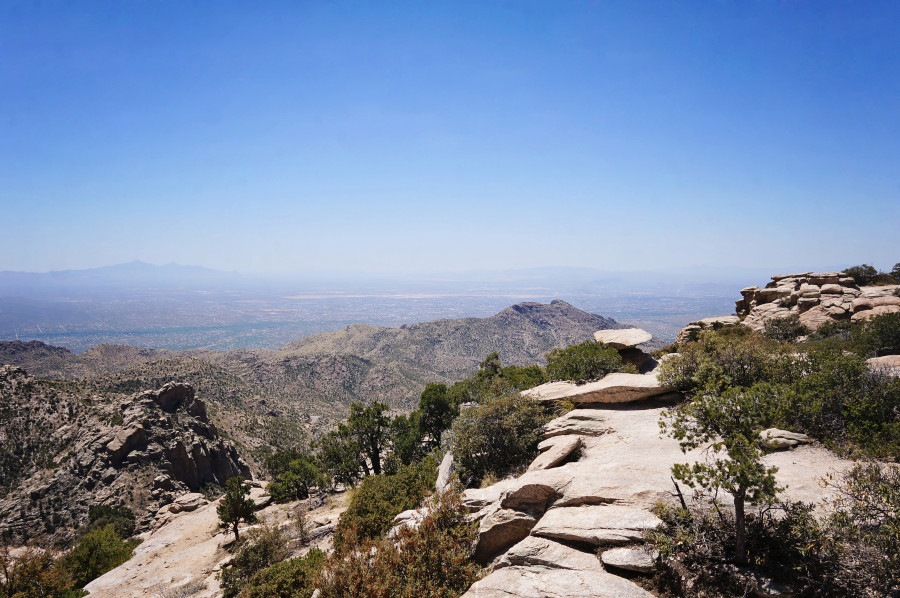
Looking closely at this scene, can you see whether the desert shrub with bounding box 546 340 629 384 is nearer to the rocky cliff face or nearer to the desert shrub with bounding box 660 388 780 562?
the desert shrub with bounding box 660 388 780 562

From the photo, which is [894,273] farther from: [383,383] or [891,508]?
[383,383]

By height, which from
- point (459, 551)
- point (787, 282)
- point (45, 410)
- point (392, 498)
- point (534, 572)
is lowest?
point (45, 410)

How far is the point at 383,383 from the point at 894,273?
12047 cm

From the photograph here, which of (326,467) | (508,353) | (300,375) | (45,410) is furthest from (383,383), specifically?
(326,467)

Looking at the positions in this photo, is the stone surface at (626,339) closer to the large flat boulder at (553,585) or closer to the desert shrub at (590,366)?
the desert shrub at (590,366)

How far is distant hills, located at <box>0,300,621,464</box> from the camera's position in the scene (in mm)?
79994

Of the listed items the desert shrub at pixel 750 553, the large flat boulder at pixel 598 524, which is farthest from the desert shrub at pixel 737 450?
the large flat boulder at pixel 598 524

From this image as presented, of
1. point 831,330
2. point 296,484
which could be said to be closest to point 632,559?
point 296,484

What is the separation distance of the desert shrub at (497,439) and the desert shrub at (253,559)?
9088 millimetres

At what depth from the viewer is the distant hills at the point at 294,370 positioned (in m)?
80.0

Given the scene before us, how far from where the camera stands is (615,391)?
16.5 metres

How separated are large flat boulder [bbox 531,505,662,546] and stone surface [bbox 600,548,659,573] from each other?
0.27 meters

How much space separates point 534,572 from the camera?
7.59m

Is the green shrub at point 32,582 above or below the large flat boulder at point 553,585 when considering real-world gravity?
below
